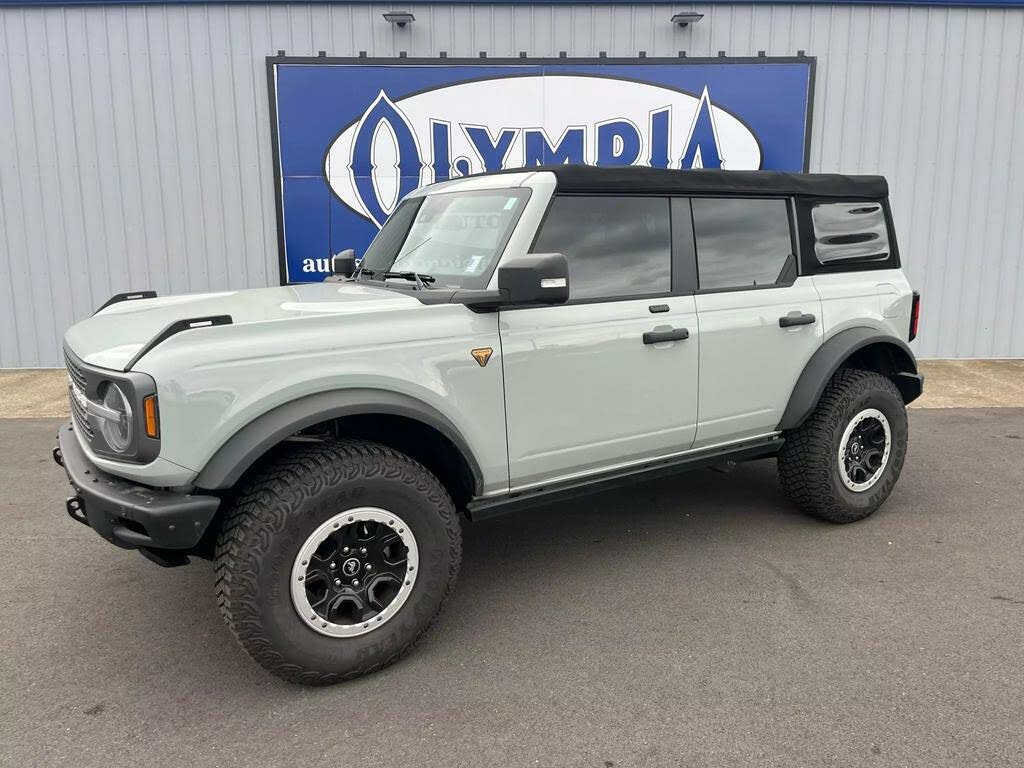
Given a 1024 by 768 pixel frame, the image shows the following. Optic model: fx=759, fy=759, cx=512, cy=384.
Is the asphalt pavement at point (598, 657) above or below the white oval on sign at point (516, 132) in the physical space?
below

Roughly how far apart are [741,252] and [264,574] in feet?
9.14

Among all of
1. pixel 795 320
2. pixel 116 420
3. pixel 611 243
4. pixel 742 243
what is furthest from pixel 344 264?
pixel 795 320

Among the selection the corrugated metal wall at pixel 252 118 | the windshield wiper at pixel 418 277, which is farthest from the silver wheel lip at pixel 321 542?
the corrugated metal wall at pixel 252 118

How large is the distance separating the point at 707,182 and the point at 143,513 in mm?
2936

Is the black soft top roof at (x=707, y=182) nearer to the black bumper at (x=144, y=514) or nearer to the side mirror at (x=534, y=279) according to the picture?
the side mirror at (x=534, y=279)

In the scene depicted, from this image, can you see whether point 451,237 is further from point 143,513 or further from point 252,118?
point 252,118

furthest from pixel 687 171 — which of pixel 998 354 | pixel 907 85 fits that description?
pixel 998 354

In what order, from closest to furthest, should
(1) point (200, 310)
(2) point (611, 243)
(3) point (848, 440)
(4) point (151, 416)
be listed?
(4) point (151, 416), (1) point (200, 310), (2) point (611, 243), (3) point (848, 440)

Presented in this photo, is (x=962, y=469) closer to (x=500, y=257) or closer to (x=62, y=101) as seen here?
(x=500, y=257)

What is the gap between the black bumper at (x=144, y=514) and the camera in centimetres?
248

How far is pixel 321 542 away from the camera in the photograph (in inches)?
108

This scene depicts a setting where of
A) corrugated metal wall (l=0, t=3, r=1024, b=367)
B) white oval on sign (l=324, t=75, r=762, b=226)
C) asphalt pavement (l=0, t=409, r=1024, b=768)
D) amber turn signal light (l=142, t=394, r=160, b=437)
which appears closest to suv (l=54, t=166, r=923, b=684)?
amber turn signal light (l=142, t=394, r=160, b=437)

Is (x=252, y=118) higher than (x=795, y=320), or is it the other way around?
(x=252, y=118)

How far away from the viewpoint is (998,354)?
917 cm
